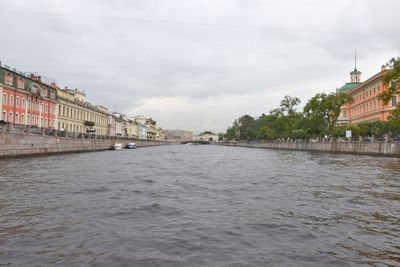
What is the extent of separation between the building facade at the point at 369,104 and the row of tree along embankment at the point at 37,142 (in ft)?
179

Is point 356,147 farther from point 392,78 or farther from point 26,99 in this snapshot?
point 26,99

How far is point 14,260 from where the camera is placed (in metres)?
5.99

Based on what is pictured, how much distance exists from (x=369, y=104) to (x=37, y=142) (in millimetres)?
73907

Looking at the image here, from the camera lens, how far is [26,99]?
63.9 meters

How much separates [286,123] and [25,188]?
9179 centimetres

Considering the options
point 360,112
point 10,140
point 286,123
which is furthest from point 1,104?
point 360,112

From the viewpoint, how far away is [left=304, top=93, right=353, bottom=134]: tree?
2616 inches

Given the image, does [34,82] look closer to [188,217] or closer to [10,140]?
[10,140]

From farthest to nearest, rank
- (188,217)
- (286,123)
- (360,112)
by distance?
(286,123) → (360,112) → (188,217)

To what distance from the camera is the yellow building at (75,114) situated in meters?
80.4

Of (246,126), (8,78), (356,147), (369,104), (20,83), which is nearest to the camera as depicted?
(356,147)

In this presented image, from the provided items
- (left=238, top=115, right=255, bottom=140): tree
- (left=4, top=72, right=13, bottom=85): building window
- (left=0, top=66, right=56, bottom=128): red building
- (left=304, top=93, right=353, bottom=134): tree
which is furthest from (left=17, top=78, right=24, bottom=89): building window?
(left=238, top=115, right=255, bottom=140): tree

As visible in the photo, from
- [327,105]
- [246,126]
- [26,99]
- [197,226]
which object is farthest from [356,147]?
[246,126]

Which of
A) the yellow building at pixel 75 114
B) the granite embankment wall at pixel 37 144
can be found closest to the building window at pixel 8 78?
the granite embankment wall at pixel 37 144
